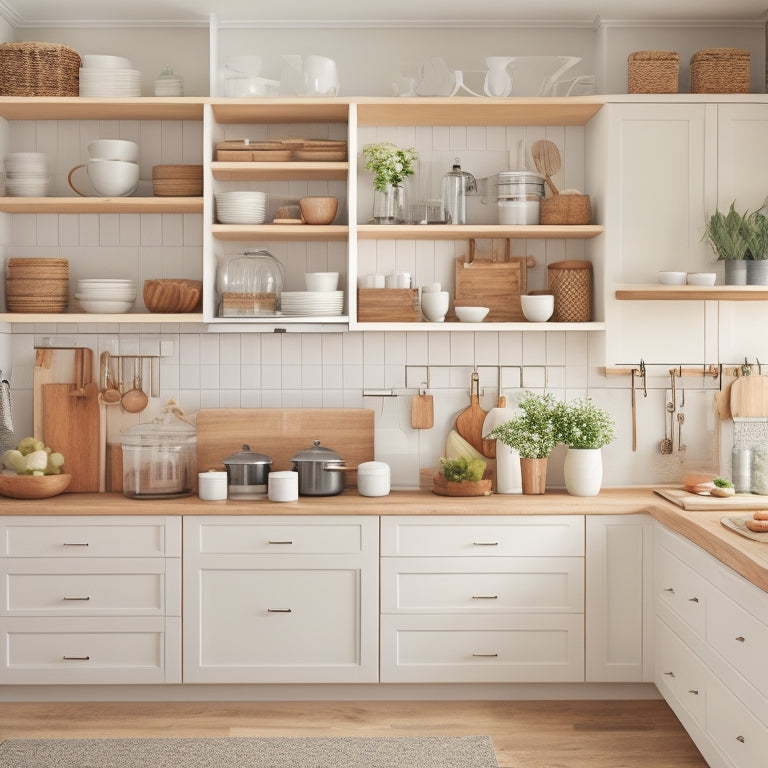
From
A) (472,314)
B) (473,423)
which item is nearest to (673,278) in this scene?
(472,314)

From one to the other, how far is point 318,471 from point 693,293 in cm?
167

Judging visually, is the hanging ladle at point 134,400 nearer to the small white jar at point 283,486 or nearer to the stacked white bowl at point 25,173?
the small white jar at point 283,486

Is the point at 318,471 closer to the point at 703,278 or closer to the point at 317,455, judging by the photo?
the point at 317,455

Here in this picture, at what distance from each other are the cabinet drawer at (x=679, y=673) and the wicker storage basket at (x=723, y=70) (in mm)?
2165

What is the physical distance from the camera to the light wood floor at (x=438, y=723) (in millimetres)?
3305

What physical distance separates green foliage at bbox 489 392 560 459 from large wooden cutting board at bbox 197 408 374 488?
24.5 inches

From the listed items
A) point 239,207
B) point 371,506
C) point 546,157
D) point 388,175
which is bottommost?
point 371,506

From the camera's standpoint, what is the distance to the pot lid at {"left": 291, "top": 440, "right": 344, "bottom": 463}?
3.88 metres

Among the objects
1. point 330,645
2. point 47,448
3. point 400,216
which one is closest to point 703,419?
point 400,216

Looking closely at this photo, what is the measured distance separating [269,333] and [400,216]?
77 centimetres

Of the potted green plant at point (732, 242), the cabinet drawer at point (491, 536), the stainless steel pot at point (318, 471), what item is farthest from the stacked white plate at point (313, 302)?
the potted green plant at point (732, 242)

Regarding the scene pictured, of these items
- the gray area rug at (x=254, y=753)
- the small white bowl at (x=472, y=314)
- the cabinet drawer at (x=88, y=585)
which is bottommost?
the gray area rug at (x=254, y=753)

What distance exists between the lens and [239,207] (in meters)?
3.95

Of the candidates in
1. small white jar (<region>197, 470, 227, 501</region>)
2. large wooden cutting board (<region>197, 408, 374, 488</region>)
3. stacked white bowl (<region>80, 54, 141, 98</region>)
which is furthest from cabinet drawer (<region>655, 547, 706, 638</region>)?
stacked white bowl (<region>80, 54, 141, 98</region>)
